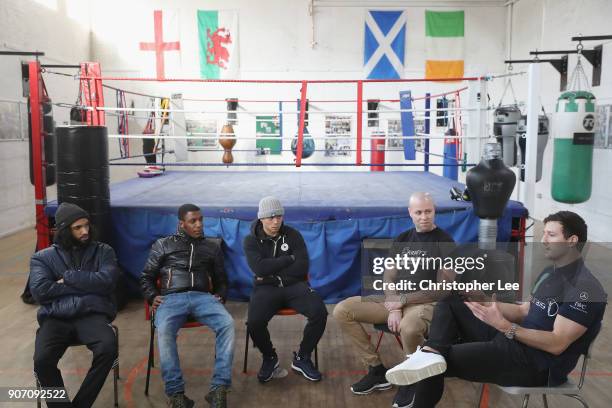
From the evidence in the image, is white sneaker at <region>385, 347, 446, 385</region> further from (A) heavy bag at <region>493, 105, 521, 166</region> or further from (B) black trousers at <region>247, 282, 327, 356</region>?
(A) heavy bag at <region>493, 105, 521, 166</region>

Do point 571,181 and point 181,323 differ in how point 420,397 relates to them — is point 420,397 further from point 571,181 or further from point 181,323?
point 571,181

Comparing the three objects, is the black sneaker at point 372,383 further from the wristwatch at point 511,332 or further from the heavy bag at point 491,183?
the heavy bag at point 491,183

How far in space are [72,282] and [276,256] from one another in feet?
3.84

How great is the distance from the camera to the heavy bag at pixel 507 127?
6613mm

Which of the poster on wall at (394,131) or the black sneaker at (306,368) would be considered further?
the poster on wall at (394,131)

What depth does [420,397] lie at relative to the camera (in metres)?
2.23

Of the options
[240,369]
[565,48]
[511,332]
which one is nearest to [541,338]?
[511,332]

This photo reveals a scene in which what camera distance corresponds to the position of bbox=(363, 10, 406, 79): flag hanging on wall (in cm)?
996

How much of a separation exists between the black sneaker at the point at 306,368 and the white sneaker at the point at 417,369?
3.36ft

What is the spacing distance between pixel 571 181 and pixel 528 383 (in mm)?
4710

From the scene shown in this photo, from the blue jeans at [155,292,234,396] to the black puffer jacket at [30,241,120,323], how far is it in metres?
0.30

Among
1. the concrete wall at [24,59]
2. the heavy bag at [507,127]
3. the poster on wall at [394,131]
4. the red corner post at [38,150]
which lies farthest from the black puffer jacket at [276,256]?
the poster on wall at [394,131]

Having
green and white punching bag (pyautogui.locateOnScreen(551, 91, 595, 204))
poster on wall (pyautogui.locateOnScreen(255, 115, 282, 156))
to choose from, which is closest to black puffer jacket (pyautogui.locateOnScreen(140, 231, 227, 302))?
green and white punching bag (pyautogui.locateOnScreen(551, 91, 595, 204))

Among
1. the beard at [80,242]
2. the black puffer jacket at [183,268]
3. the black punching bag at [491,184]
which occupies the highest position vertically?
the black punching bag at [491,184]
